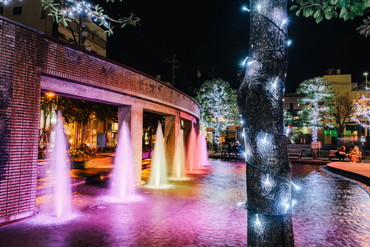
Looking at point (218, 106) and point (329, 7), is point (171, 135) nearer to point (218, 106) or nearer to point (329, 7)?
point (329, 7)

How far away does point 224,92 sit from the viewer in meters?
41.0

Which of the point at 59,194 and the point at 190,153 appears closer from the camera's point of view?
the point at 59,194

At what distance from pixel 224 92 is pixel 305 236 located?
36.1 metres

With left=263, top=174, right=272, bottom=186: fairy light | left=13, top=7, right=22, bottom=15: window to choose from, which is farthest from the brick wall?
left=13, top=7, right=22, bottom=15: window

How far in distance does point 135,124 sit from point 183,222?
5.62 metres

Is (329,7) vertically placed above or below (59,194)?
above

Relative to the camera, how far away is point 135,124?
1132 centimetres

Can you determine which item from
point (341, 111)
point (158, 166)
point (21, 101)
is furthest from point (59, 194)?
point (341, 111)

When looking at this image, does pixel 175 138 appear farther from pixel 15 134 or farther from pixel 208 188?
pixel 15 134

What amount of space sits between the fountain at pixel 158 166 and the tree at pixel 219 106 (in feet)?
83.5

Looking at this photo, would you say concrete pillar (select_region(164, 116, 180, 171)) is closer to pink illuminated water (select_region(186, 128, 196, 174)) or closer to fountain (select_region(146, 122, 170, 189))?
fountain (select_region(146, 122, 170, 189))

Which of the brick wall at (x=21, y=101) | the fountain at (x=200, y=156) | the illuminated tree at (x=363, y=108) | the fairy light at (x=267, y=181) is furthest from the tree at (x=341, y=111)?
the fairy light at (x=267, y=181)

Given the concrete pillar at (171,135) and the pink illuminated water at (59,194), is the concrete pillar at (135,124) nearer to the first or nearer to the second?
the pink illuminated water at (59,194)

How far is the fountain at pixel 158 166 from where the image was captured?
1224 cm
